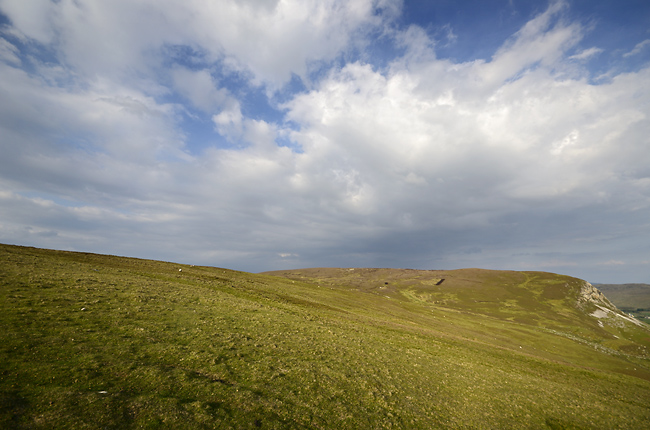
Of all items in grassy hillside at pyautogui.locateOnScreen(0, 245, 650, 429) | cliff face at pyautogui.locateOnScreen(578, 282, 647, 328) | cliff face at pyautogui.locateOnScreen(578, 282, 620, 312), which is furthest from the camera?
cliff face at pyautogui.locateOnScreen(578, 282, 620, 312)

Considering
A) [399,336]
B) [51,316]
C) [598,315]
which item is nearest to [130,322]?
[51,316]

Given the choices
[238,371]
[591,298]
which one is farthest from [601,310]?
[238,371]

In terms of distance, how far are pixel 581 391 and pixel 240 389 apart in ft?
149

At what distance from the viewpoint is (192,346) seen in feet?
70.7

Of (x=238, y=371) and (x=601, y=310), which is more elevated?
(x=238, y=371)

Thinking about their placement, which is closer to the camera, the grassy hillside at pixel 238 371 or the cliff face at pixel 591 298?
the grassy hillside at pixel 238 371

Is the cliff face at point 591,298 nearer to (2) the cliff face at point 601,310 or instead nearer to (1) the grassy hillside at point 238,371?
(2) the cliff face at point 601,310

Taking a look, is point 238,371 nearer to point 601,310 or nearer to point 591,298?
point 601,310

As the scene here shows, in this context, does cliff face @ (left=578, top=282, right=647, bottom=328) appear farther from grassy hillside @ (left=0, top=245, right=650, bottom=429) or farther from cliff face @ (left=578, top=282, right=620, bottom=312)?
grassy hillside @ (left=0, top=245, right=650, bottom=429)

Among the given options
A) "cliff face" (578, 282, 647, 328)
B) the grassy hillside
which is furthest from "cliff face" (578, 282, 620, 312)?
the grassy hillside

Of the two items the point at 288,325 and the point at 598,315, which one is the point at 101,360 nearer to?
the point at 288,325

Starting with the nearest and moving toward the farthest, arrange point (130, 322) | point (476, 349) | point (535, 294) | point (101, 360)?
point (101, 360) < point (130, 322) < point (476, 349) < point (535, 294)

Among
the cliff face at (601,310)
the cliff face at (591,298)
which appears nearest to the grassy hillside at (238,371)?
the cliff face at (601,310)

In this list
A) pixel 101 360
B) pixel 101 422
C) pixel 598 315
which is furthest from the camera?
pixel 598 315
